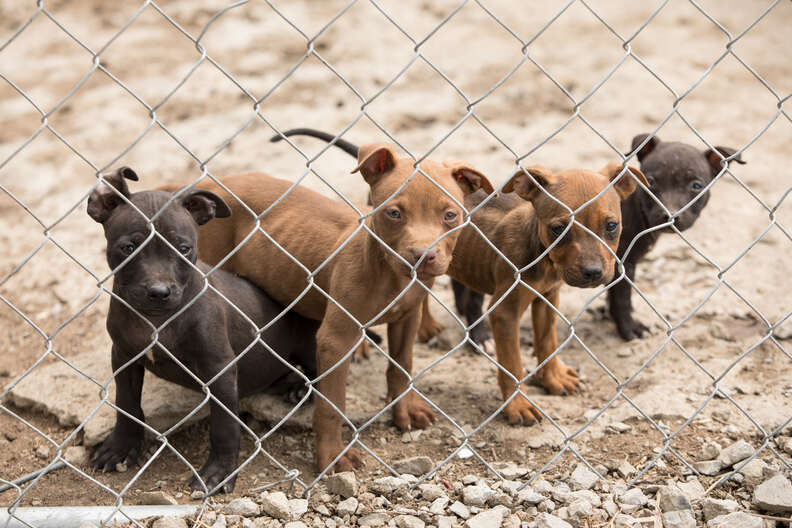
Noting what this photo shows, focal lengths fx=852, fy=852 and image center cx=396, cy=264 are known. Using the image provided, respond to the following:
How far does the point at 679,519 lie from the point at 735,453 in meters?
0.67

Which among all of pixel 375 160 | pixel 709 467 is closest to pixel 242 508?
pixel 375 160

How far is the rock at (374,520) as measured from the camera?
357cm

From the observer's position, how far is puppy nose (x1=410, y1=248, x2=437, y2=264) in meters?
3.79

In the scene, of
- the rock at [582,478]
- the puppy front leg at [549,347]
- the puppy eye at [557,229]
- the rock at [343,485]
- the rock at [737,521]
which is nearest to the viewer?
the rock at [737,521]

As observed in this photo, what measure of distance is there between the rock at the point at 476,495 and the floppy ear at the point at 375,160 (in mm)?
1525

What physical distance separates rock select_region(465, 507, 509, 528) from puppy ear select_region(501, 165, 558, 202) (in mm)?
1628

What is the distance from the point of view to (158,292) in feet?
11.9

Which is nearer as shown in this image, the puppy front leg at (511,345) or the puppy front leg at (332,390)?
the puppy front leg at (332,390)

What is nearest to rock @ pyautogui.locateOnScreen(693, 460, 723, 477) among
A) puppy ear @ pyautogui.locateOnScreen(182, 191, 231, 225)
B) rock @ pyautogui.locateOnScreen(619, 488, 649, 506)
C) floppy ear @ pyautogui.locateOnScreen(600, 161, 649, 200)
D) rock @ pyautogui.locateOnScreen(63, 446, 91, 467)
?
rock @ pyautogui.locateOnScreen(619, 488, 649, 506)

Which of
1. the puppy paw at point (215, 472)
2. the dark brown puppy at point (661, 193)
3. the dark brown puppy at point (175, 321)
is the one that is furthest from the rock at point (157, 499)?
the dark brown puppy at point (661, 193)

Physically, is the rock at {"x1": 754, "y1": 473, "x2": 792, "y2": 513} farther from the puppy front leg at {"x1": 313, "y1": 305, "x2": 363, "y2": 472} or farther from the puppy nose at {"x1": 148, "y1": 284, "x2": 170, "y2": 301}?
the puppy nose at {"x1": 148, "y1": 284, "x2": 170, "y2": 301}

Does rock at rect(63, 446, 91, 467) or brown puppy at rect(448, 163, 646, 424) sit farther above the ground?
brown puppy at rect(448, 163, 646, 424)

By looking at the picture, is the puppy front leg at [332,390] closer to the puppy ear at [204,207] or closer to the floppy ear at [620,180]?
the puppy ear at [204,207]

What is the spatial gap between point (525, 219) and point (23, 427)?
9.85 ft
